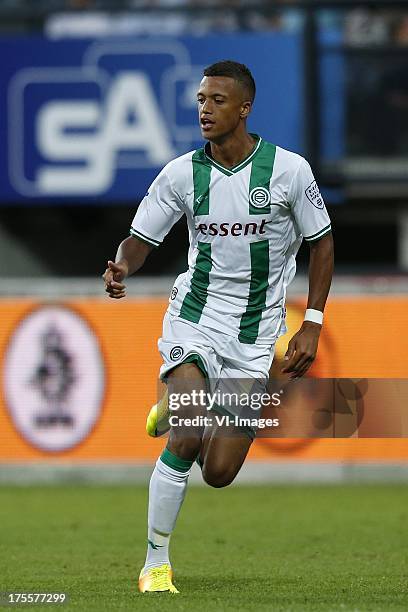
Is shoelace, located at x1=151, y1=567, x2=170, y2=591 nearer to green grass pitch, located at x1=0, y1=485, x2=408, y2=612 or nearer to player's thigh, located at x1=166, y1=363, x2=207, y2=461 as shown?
green grass pitch, located at x1=0, y1=485, x2=408, y2=612

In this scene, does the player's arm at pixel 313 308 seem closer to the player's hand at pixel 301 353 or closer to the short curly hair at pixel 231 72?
the player's hand at pixel 301 353

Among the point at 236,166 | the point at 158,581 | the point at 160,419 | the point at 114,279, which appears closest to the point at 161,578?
the point at 158,581

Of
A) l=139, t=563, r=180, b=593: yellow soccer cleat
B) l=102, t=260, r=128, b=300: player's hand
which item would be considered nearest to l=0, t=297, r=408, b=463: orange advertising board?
l=139, t=563, r=180, b=593: yellow soccer cleat

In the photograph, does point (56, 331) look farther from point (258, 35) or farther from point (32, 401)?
point (258, 35)

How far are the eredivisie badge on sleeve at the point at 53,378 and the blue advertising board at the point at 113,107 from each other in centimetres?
240

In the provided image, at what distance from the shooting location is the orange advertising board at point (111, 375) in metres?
13.8

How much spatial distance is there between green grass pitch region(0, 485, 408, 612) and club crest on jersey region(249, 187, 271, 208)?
1721mm

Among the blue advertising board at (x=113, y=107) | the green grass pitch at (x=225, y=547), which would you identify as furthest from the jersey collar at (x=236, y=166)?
the blue advertising board at (x=113, y=107)

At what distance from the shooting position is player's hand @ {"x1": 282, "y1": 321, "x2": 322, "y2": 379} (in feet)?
21.1

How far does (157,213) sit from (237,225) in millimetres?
386

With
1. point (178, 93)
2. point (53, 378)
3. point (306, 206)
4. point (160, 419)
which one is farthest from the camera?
point (178, 93)

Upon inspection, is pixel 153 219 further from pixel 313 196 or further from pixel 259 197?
pixel 313 196

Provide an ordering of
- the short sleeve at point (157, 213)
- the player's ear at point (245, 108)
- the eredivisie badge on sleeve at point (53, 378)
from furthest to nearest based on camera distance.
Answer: the eredivisie badge on sleeve at point (53, 378), the short sleeve at point (157, 213), the player's ear at point (245, 108)

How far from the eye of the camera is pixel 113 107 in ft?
52.6
